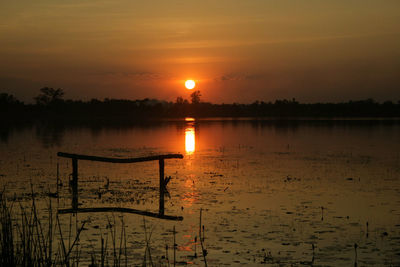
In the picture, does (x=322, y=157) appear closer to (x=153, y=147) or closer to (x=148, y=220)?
(x=153, y=147)

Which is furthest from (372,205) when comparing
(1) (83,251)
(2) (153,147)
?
(2) (153,147)

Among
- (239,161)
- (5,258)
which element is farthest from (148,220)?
(239,161)

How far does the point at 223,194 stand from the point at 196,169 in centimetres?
581

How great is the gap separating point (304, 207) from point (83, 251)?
229 inches

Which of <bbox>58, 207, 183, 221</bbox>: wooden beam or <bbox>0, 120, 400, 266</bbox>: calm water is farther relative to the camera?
<bbox>58, 207, 183, 221</bbox>: wooden beam

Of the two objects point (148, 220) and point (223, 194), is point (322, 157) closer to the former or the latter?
point (223, 194)

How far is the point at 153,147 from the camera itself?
1228 inches

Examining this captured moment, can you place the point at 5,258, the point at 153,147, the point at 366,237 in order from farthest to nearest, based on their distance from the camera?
the point at 153,147 < the point at 366,237 < the point at 5,258

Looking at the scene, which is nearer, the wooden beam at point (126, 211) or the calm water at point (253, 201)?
the calm water at point (253, 201)

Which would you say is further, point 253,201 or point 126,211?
point 253,201

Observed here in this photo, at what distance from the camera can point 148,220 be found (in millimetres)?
11500

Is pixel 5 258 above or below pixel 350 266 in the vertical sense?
above

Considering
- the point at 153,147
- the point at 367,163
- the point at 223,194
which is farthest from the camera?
the point at 153,147

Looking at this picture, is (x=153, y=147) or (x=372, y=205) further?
(x=153, y=147)
